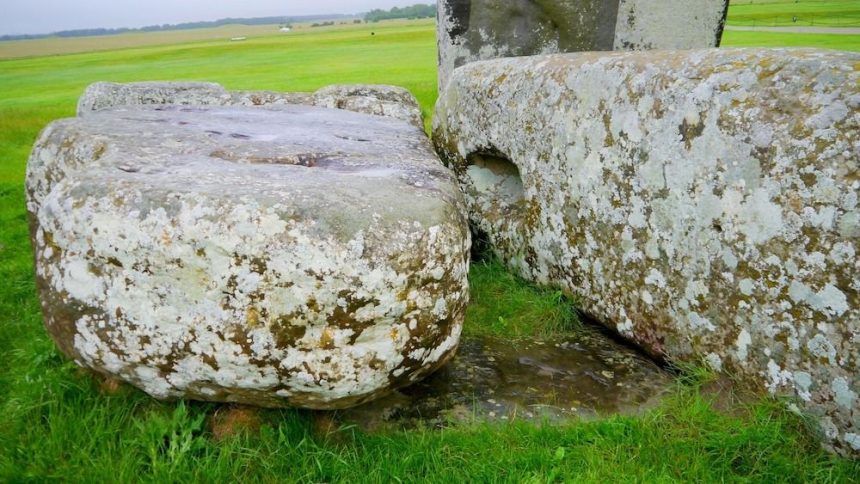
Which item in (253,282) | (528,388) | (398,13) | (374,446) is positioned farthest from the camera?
(398,13)

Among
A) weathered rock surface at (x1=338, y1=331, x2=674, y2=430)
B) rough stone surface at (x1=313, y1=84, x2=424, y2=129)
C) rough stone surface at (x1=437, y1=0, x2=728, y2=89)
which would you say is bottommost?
weathered rock surface at (x1=338, y1=331, x2=674, y2=430)

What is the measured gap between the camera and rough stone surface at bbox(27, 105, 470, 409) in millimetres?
2686

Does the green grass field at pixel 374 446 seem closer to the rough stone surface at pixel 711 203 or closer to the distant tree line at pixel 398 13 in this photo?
the rough stone surface at pixel 711 203

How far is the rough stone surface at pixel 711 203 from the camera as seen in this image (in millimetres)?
2717

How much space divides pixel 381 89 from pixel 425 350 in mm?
5068

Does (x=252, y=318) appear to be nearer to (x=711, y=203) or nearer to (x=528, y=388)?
(x=528, y=388)

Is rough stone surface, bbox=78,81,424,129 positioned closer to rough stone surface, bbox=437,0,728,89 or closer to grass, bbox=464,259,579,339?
rough stone surface, bbox=437,0,728,89

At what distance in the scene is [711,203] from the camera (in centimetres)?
318

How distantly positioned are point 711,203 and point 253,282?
2.29 metres

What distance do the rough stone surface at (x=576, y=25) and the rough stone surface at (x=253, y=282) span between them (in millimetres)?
4779

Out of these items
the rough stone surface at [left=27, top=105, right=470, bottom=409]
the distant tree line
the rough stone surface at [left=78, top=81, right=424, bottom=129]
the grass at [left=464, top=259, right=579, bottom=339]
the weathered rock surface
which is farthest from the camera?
the distant tree line

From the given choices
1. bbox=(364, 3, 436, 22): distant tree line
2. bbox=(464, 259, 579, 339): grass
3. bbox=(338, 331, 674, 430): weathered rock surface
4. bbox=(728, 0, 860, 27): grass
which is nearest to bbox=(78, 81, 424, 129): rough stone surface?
bbox=(464, 259, 579, 339): grass

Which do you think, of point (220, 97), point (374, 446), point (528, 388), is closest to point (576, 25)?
point (220, 97)

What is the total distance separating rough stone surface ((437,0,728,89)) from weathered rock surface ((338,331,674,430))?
14.8ft
